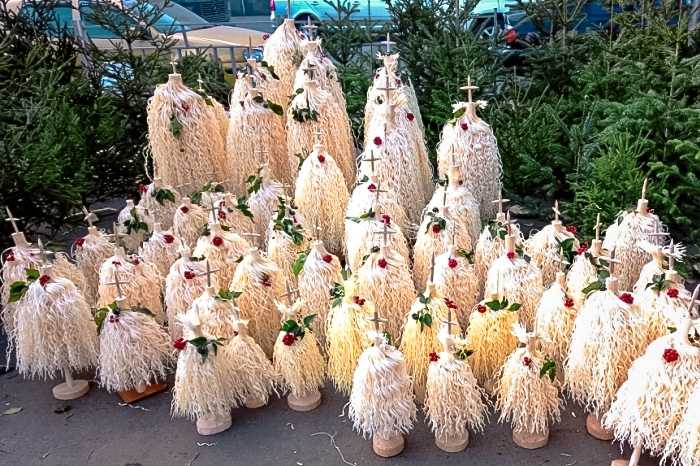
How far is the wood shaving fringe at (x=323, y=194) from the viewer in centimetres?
323

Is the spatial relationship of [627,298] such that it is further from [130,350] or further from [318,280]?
[130,350]

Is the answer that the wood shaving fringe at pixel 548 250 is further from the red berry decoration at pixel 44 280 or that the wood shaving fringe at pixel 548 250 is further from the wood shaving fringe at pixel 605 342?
the red berry decoration at pixel 44 280

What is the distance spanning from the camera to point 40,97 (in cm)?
376

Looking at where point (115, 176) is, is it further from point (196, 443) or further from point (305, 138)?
point (196, 443)

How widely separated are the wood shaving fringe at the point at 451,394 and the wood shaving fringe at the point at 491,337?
0.21 m

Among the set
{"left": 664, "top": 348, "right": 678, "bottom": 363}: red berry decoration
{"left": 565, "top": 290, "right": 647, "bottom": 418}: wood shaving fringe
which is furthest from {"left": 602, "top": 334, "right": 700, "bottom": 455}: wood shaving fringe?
{"left": 565, "top": 290, "right": 647, "bottom": 418}: wood shaving fringe

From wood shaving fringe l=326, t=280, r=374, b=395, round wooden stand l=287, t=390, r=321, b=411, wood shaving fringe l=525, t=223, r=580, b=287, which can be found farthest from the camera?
wood shaving fringe l=525, t=223, r=580, b=287

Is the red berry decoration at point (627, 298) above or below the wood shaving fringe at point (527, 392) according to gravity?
above

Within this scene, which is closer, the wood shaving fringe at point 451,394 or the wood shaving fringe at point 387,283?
the wood shaving fringe at point 451,394

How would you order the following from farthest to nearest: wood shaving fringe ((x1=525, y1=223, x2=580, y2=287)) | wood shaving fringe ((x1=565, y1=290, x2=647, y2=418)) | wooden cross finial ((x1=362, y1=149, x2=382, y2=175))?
wooden cross finial ((x1=362, y1=149, x2=382, y2=175)) → wood shaving fringe ((x1=525, y1=223, x2=580, y2=287)) → wood shaving fringe ((x1=565, y1=290, x2=647, y2=418))

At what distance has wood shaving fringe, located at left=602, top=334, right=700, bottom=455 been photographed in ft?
6.02

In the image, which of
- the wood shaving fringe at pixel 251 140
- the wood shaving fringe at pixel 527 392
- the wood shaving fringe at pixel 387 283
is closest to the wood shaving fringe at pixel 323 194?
the wood shaving fringe at pixel 251 140

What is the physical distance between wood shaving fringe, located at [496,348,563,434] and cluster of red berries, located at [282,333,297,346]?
0.88 metres

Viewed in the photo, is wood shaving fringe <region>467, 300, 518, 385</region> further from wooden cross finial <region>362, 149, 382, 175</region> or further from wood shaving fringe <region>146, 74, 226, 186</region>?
wood shaving fringe <region>146, 74, 226, 186</region>
